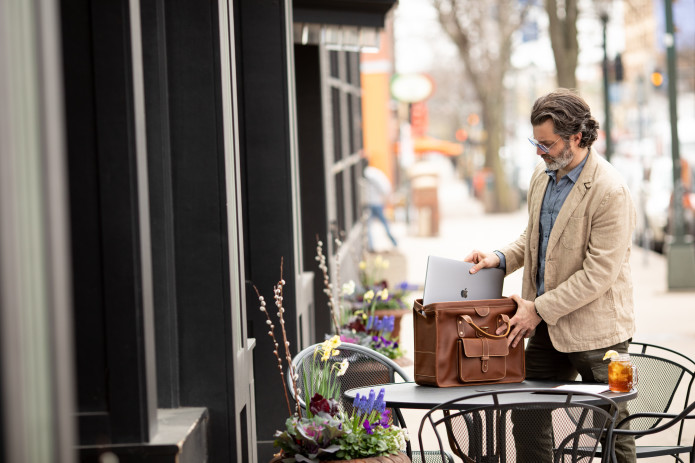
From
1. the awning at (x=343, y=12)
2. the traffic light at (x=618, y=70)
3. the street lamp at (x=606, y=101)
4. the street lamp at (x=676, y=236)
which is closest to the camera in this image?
the awning at (x=343, y=12)

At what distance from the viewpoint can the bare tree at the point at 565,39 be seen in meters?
17.5

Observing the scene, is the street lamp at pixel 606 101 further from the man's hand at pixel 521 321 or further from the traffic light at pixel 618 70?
the man's hand at pixel 521 321

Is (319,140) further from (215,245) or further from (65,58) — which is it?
(65,58)

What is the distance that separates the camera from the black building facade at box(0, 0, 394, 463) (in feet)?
4.07

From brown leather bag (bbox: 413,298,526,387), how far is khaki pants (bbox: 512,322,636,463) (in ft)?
0.73

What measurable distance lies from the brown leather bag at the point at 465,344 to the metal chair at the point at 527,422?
15 cm

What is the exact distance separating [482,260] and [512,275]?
11.8 metres

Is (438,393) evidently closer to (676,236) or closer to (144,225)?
(144,225)

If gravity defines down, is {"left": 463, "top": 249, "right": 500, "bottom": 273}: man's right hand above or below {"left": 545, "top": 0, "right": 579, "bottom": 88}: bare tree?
below

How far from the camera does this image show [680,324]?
1134 centimetres

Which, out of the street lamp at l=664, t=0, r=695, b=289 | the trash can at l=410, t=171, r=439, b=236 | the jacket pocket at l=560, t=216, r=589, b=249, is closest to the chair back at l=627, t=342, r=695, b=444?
the jacket pocket at l=560, t=216, r=589, b=249

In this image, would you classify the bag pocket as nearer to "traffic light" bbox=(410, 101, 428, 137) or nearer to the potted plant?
the potted plant

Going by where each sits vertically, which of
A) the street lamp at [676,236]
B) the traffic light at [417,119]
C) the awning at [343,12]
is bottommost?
the street lamp at [676,236]

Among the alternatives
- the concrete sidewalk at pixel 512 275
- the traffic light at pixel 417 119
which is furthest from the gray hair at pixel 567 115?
the traffic light at pixel 417 119
